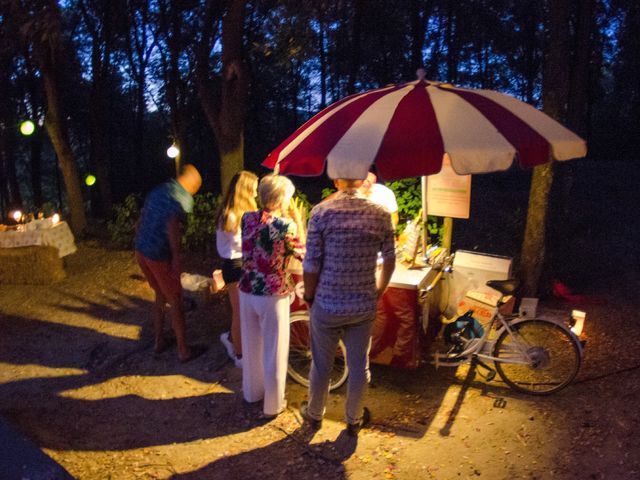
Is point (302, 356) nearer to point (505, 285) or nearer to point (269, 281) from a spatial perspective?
point (269, 281)

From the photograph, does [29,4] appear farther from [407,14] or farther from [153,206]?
[407,14]

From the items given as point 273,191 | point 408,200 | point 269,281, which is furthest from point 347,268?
point 408,200

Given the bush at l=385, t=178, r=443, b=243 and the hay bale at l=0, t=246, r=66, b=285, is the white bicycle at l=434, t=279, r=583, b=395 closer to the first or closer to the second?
the bush at l=385, t=178, r=443, b=243

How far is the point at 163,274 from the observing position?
198 inches

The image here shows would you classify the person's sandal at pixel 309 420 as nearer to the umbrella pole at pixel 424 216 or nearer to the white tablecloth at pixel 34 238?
the umbrella pole at pixel 424 216

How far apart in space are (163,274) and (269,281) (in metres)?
1.57

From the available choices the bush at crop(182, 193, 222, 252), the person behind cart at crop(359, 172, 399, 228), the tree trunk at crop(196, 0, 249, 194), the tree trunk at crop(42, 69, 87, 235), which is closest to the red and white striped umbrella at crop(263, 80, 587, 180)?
the person behind cart at crop(359, 172, 399, 228)

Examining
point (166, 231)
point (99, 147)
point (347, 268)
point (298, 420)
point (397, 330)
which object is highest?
point (99, 147)

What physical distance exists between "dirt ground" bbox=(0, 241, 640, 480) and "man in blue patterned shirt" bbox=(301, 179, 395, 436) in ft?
2.46

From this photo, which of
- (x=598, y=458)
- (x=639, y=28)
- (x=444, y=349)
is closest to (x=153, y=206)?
(x=444, y=349)

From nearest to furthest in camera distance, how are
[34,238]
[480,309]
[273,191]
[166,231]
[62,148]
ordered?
[273,191], [166,231], [480,309], [34,238], [62,148]

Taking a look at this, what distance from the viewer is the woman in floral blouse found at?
386 centimetres

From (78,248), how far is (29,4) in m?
4.25

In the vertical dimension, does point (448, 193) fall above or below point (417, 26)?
below
